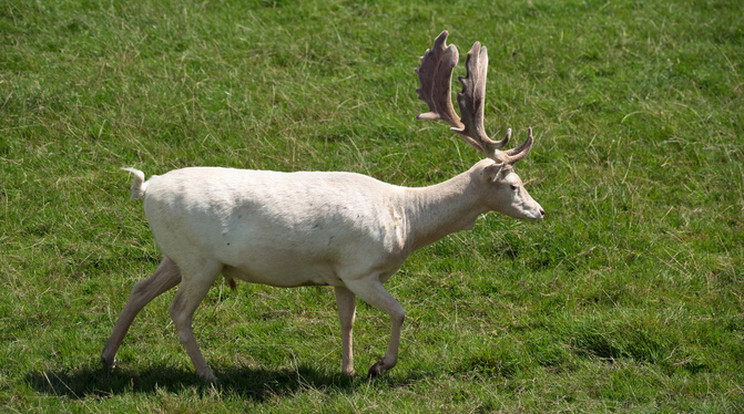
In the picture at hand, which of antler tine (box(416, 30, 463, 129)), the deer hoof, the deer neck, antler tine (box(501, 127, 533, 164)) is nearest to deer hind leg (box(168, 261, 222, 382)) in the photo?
the deer hoof

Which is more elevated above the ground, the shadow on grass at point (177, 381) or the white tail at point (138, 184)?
the white tail at point (138, 184)

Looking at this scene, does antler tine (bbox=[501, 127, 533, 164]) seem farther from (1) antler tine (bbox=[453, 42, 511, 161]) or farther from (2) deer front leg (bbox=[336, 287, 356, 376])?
(2) deer front leg (bbox=[336, 287, 356, 376])

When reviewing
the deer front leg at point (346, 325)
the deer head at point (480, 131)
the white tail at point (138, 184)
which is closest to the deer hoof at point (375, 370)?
the deer front leg at point (346, 325)

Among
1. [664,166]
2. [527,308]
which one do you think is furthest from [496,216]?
[664,166]

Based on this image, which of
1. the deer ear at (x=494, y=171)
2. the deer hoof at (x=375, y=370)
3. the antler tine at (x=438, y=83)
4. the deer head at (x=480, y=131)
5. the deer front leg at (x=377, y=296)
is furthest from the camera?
the antler tine at (x=438, y=83)

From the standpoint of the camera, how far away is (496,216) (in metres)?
9.27

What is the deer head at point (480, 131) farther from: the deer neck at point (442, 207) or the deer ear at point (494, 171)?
the deer neck at point (442, 207)

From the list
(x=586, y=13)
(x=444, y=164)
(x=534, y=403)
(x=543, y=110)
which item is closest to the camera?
(x=534, y=403)

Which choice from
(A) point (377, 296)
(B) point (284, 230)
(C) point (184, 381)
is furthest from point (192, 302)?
(A) point (377, 296)

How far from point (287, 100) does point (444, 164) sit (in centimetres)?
226

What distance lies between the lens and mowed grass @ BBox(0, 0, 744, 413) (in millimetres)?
6855

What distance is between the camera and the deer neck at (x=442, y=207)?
7.15m

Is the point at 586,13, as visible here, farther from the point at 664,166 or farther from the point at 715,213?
the point at 715,213

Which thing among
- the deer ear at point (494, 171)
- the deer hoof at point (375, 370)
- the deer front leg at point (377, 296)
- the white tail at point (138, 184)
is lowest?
the deer hoof at point (375, 370)
